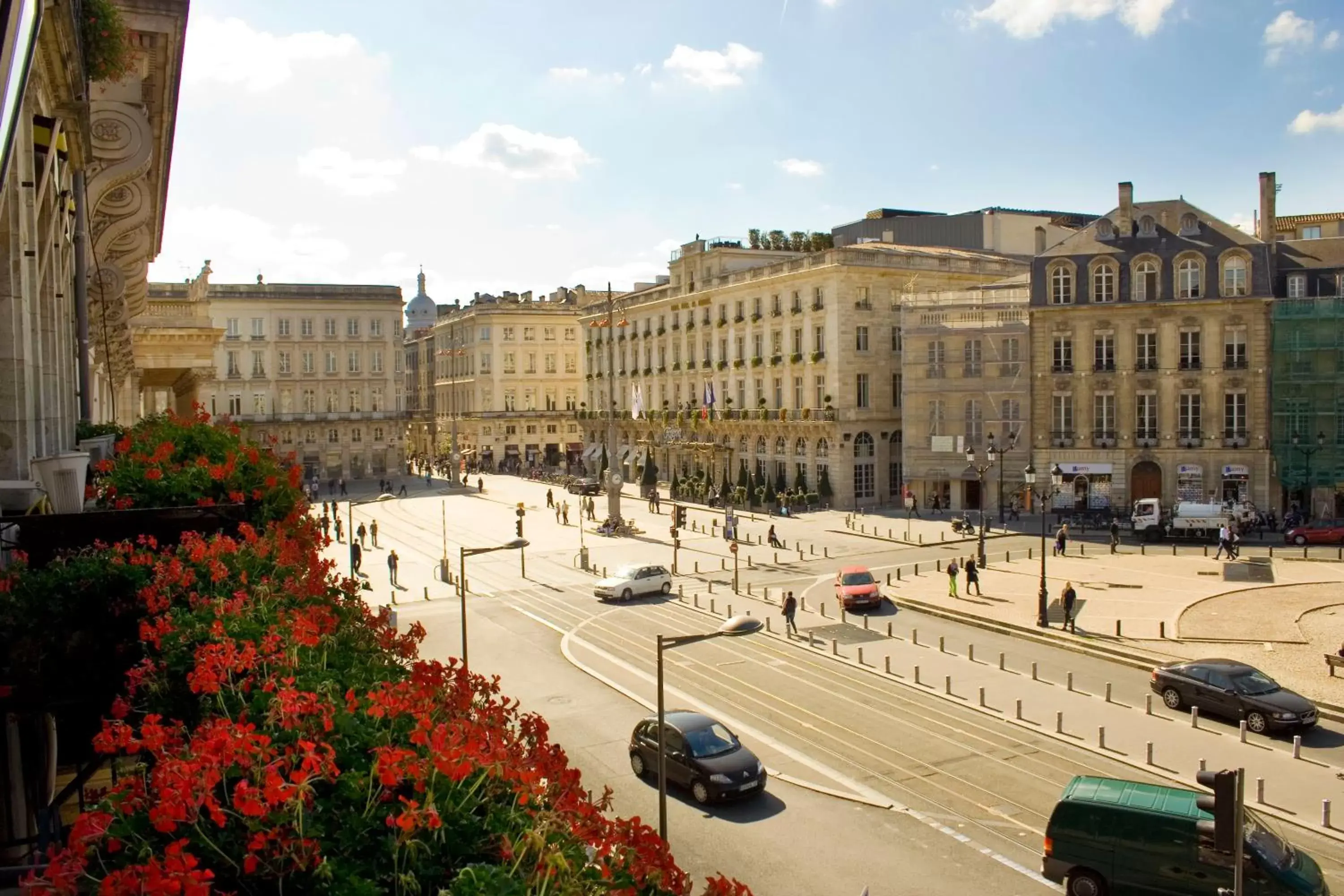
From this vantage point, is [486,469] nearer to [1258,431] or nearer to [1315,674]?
[1258,431]

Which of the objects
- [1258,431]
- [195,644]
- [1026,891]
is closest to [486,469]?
[1258,431]

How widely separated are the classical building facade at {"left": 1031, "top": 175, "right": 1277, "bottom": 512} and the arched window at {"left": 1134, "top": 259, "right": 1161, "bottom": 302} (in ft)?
0.17

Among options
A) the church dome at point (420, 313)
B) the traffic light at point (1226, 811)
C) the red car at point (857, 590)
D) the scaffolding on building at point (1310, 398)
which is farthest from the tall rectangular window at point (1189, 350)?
the church dome at point (420, 313)

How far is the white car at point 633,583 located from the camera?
3894cm

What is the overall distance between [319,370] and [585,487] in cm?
3355

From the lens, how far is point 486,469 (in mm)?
106875

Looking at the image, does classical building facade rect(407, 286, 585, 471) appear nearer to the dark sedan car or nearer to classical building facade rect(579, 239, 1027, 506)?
classical building facade rect(579, 239, 1027, 506)

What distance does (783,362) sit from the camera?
71.6m

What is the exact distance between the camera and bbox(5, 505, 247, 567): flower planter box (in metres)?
9.44

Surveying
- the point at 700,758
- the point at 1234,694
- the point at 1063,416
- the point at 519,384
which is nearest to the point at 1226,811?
the point at 700,758

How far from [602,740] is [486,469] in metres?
85.2

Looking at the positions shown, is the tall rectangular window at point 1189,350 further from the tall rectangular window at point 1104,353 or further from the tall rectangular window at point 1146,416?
the tall rectangular window at point 1104,353

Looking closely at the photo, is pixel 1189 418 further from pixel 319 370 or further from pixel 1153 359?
pixel 319 370

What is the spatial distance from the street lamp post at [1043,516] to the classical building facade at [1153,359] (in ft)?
2.93
